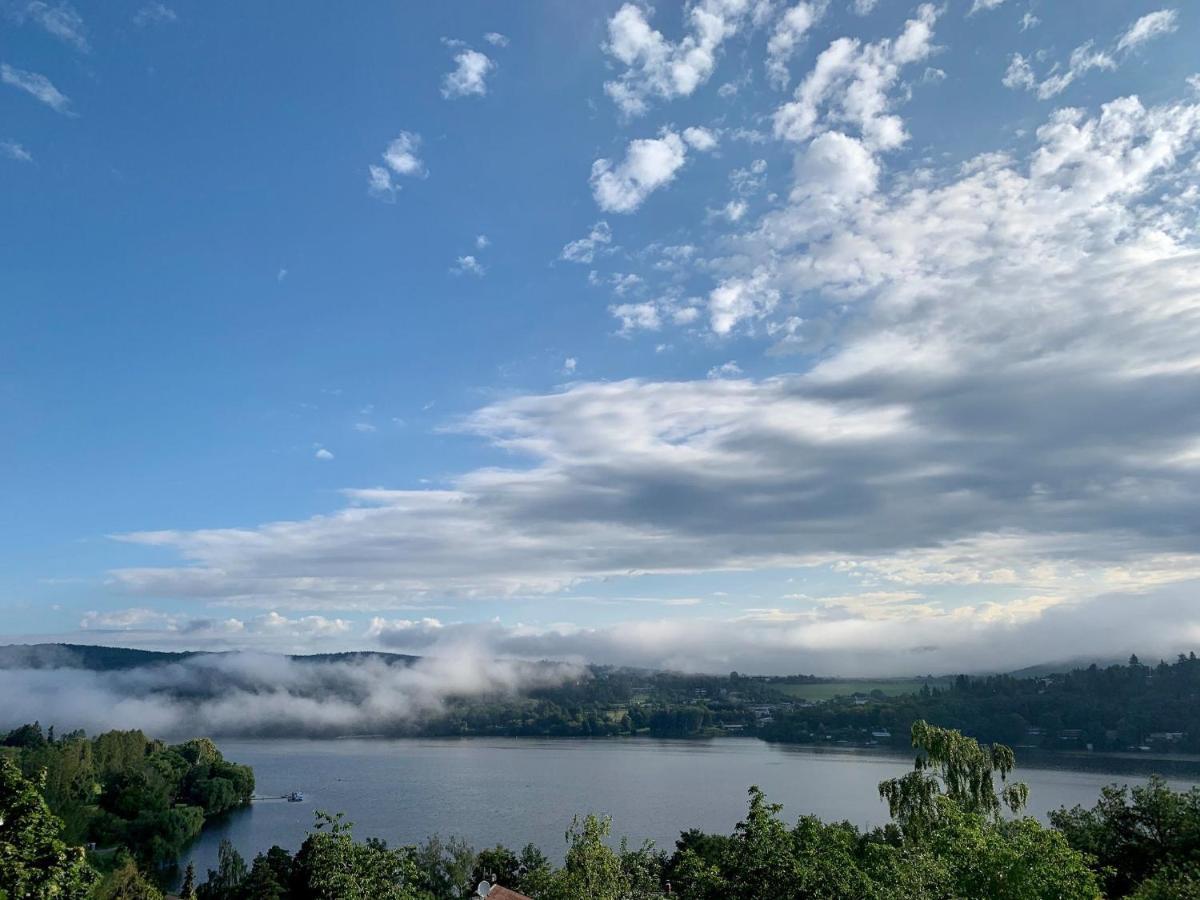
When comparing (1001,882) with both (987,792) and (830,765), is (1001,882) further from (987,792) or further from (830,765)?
(830,765)

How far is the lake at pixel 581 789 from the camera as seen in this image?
74750 mm

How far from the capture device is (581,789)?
100688 mm

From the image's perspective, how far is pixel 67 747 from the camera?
90688 millimetres

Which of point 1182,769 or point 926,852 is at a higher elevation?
point 926,852

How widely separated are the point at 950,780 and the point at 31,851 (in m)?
28.4

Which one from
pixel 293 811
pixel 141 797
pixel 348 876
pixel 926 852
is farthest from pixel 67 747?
pixel 926 852

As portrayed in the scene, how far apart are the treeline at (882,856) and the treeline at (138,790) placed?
3878 cm

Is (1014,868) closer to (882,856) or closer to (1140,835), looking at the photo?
(882,856)

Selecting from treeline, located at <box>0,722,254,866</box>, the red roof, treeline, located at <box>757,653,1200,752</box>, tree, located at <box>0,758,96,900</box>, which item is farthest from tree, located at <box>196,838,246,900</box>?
treeline, located at <box>757,653,1200,752</box>

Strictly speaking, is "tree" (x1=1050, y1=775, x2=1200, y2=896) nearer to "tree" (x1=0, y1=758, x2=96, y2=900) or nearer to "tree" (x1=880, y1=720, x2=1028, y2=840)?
"tree" (x1=880, y1=720, x2=1028, y2=840)

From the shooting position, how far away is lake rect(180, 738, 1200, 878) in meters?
Result: 74.8

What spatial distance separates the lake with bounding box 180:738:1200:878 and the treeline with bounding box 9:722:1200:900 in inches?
1436

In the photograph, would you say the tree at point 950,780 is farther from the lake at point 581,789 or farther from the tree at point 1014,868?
the lake at point 581,789

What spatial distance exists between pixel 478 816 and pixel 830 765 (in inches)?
2541
